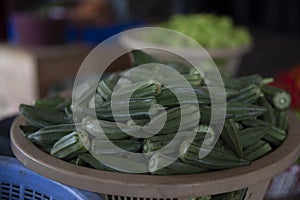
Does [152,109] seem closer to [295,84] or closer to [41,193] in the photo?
[41,193]

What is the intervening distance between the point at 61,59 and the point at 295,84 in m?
1.64

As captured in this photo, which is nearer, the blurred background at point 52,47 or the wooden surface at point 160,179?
the wooden surface at point 160,179

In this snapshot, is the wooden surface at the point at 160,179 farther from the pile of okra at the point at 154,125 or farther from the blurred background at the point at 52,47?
the blurred background at the point at 52,47

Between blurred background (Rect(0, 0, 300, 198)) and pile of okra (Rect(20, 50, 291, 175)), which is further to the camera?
blurred background (Rect(0, 0, 300, 198))

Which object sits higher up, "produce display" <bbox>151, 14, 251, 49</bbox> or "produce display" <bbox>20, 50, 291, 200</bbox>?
"produce display" <bbox>20, 50, 291, 200</bbox>

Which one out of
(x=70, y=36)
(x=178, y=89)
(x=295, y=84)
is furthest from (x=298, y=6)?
(x=178, y=89)

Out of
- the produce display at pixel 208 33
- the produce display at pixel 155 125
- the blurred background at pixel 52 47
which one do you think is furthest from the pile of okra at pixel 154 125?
the blurred background at pixel 52 47

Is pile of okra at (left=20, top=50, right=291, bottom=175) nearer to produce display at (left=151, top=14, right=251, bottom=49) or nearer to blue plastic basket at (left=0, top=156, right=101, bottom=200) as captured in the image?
blue plastic basket at (left=0, top=156, right=101, bottom=200)

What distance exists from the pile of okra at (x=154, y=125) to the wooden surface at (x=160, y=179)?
0.03 meters

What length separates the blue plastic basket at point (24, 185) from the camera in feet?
3.42

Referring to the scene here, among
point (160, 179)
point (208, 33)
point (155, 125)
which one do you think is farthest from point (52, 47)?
point (160, 179)

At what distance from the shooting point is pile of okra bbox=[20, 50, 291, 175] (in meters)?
1.00

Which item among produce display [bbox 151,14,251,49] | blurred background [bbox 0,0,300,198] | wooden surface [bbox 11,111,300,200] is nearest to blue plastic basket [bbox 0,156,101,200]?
wooden surface [bbox 11,111,300,200]

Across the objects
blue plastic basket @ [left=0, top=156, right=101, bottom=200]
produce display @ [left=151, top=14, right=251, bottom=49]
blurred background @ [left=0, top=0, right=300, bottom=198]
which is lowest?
blurred background @ [left=0, top=0, right=300, bottom=198]
